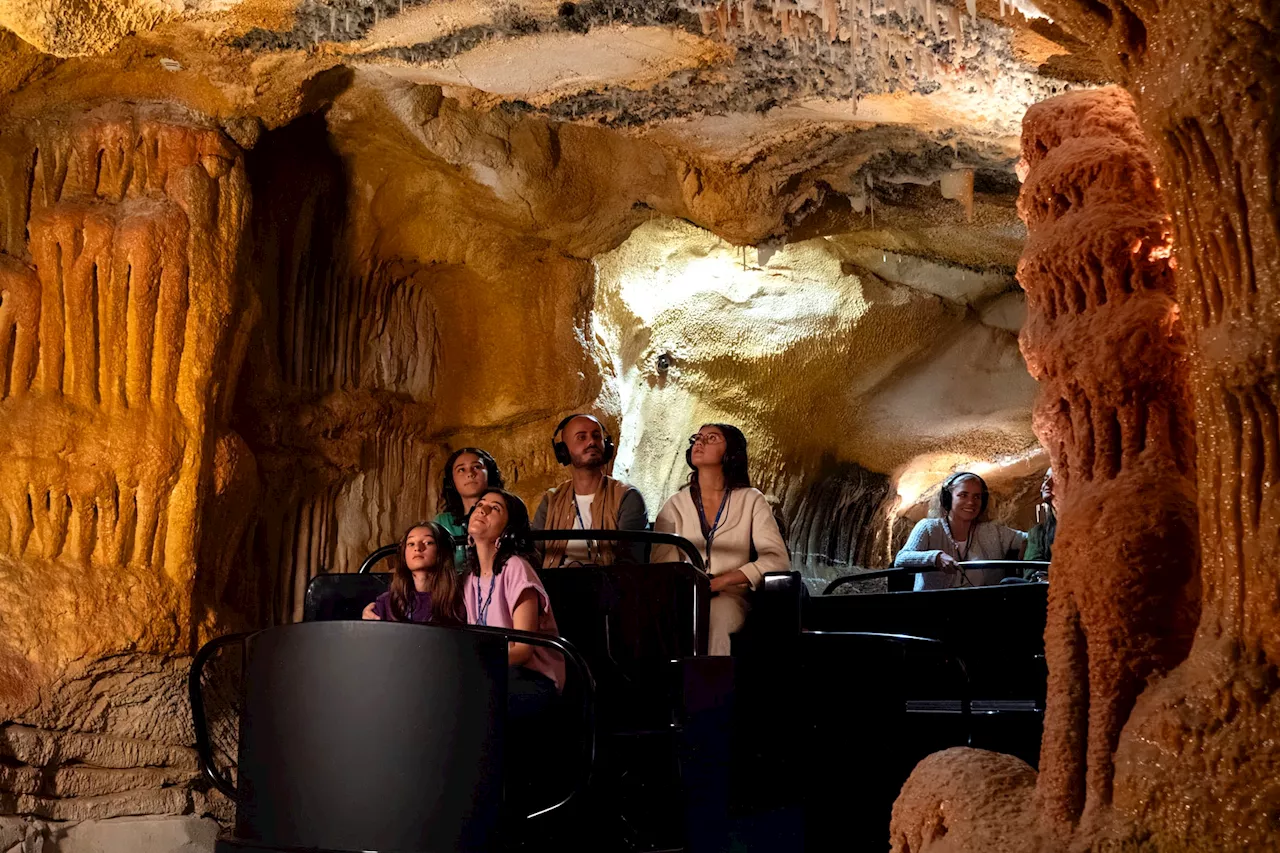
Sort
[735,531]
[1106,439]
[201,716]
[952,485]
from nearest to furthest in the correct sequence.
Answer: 1. [1106,439]
2. [201,716]
3. [735,531]
4. [952,485]

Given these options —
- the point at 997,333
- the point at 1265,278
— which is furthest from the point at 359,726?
the point at 997,333

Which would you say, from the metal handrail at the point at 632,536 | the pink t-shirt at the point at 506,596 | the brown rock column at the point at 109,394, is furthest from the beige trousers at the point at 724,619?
the brown rock column at the point at 109,394

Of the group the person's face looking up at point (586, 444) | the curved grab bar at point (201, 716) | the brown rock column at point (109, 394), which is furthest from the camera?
the brown rock column at point (109, 394)

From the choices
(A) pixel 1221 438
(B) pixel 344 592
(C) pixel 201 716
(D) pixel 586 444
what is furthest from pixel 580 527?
(A) pixel 1221 438

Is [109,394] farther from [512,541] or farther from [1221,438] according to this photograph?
[1221,438]

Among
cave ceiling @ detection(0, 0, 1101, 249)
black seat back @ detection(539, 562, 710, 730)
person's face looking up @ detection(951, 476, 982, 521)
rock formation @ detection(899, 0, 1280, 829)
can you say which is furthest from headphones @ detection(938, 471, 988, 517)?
rock formation @ detection(899, 0, 1280, 829)

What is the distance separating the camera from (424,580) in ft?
14.6

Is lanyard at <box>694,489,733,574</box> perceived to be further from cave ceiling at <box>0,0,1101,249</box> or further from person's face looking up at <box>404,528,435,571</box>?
cave ceiling at <box>0,0,1101,249</box>

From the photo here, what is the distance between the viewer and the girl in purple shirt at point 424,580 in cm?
436

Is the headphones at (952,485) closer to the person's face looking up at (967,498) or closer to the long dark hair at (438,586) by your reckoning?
the person's face looking up at (967,498)

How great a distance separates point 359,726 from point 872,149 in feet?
17.5

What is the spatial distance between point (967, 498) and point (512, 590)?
295 cm

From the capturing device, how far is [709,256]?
10742 millimetres

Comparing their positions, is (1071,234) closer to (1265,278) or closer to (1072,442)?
(1072,442)
